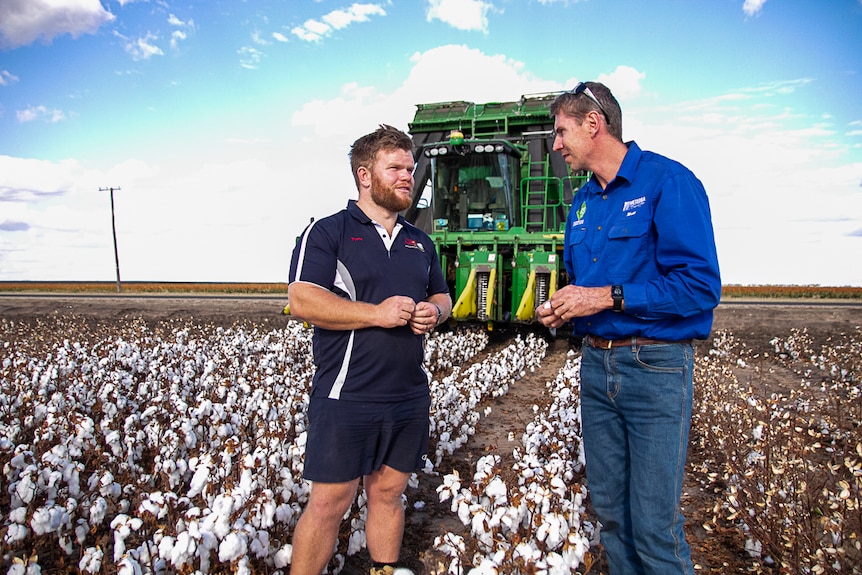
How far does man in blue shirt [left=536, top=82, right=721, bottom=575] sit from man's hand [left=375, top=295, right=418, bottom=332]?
640mm

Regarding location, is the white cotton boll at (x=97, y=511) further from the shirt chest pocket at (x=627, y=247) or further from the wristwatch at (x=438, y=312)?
the shirt chest pocket at (x=627, y=247)

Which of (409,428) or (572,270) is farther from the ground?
(572,270)

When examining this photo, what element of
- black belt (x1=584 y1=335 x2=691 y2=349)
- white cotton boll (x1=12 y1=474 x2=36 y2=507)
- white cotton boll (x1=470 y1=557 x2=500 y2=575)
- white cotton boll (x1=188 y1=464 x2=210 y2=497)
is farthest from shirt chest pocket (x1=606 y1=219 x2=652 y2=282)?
white cotton boll (x1=12 y1=474 x2=36 y2=507)

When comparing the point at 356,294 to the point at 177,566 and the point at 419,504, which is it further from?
the point at 419,504

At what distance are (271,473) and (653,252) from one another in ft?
9.19

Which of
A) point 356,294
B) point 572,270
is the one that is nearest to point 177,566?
point 356,294

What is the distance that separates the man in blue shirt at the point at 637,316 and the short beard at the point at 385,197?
851mm

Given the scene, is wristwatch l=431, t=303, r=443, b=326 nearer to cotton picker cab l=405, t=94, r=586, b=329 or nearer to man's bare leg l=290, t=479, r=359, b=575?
man's bare leg l=290, t=479, r=359, b=575

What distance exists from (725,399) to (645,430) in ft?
16.3

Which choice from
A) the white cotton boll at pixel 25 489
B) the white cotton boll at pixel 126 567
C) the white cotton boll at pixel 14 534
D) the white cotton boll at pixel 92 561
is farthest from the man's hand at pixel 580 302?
the white cotton boll at pixel 25 489

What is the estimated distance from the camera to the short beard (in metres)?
3.23

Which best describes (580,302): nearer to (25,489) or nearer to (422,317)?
(422,317)

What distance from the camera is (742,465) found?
4.84 meters

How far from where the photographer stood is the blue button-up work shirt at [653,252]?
2.61 meters
